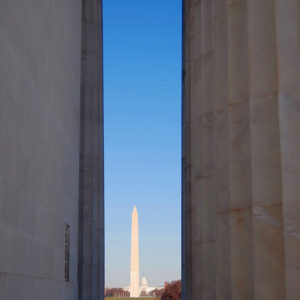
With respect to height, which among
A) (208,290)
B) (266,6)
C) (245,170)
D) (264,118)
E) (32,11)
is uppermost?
(32,11)

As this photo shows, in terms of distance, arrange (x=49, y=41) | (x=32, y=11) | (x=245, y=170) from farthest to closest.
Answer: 1. (x=49, y=41)
2. (x=32, y=11)
3. (x=245, y=170)

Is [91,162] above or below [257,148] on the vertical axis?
above

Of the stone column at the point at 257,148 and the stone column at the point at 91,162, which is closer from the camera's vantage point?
the stone column at the point at 257,148

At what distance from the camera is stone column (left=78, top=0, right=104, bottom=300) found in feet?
169

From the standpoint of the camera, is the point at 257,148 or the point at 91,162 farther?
the point at 91,162

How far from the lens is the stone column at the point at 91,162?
5156cm

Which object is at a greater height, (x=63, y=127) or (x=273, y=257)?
(x=63, y=127)

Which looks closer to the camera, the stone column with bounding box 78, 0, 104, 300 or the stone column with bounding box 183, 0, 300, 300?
the stone column with bounding box 183, 0, 300, 300

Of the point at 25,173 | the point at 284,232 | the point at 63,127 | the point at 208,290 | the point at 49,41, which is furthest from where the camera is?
the point at 63,127

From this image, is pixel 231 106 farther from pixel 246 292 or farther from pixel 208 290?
pixel 208 290

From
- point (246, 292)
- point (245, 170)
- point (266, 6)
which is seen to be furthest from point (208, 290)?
point (266, 6)

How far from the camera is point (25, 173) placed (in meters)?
28.4

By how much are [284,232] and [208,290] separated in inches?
212

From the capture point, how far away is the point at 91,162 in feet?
177
